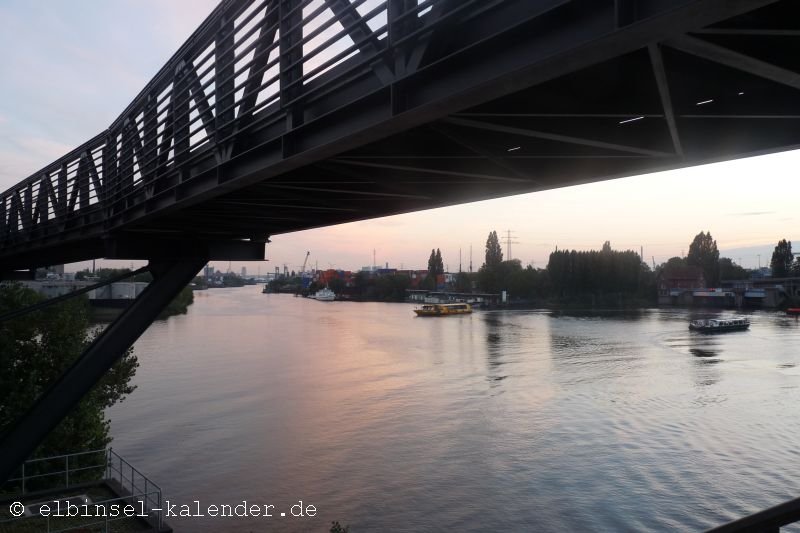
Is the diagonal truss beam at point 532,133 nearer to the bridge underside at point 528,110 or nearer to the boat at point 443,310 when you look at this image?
the bridge underside at point 528,110

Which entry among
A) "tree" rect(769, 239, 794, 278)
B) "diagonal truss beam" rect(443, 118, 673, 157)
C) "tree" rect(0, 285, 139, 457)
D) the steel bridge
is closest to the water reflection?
"tree" rect(0, 285, 139, 457)

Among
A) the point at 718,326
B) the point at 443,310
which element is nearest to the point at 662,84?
the point at 718,326

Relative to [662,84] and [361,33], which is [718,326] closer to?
[361,33]

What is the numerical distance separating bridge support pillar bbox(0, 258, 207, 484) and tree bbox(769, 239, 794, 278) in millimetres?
92401

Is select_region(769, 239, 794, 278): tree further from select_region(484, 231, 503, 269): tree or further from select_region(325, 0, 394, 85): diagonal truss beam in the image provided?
select_region(325, 0, 394, 85): diagonal truss beam

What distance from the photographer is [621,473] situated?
17.1 metres

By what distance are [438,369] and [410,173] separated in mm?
27998

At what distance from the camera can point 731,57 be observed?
258cm

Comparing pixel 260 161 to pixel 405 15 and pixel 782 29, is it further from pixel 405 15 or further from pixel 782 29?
pixel 782 29

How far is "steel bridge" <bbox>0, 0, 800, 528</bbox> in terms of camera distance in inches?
105

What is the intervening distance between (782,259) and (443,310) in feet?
162

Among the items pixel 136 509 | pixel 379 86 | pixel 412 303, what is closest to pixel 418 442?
pixel 136 509

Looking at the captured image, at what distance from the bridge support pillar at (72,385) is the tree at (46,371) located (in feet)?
22.9

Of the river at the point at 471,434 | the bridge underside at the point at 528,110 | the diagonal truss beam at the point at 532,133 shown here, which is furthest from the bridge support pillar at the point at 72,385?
the diagonal truss beam at the point at 532,133
